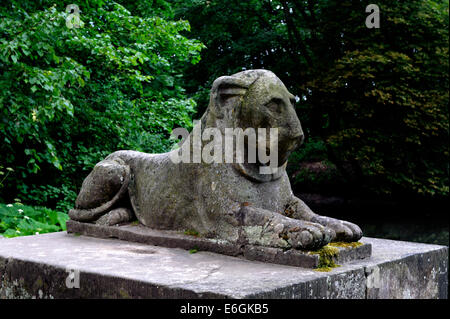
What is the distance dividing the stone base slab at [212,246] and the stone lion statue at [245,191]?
0.05 meters

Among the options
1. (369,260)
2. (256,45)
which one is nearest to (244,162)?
(369,260)

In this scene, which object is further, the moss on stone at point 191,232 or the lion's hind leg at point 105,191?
the lion's hind leg at point 105,191

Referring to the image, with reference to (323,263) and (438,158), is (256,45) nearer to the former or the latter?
(438,158)

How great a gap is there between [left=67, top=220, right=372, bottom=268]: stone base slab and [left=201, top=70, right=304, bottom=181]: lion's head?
55cm

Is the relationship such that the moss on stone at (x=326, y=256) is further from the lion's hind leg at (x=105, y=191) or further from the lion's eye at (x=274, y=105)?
the lion's hind leg at (x=105, y=191)

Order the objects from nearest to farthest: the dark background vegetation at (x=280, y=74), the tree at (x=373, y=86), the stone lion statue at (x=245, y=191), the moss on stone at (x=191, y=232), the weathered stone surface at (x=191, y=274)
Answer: the weathered stone surface at (x=191, y=274) < the stone lion statue at (x=245, y=191) < the moss on stone at (x=191, y=232) < the dark background vegetation at (x=280, y=74) < the tree at (x=373, y=86)

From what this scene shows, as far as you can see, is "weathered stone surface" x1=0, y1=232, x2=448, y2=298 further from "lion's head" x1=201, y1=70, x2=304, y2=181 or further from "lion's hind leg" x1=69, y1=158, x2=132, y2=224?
"lion's head" x1=201, y1=70, x2=304, y2=181

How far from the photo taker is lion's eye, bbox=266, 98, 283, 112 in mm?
3725

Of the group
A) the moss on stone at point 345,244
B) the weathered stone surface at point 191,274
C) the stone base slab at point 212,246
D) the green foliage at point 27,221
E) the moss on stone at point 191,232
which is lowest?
the green foliage at point 27,221

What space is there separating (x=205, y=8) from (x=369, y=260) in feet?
39.4

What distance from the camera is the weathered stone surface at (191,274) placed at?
115 inches

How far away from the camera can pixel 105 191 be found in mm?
4688

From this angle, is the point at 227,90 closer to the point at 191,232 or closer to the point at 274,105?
the point at 274,105

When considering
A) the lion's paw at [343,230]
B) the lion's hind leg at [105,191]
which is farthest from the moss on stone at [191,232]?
the lion's paw at [343,230]
